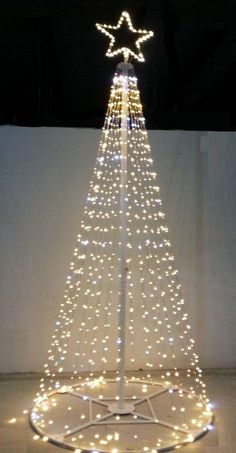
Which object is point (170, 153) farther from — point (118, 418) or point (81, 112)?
point (81, 112)

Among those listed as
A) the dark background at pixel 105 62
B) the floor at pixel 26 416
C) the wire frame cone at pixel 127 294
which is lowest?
the floor at pixel 26 416

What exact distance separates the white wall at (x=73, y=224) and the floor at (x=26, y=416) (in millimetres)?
227

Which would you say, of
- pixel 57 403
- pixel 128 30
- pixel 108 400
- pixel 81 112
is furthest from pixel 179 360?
pixel 81 112

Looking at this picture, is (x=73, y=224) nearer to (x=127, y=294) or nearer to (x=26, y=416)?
(x=127, y=294)

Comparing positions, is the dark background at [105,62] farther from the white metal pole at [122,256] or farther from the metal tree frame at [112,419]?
the metal tree frame at [112,419]

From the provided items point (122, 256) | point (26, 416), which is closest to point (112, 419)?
point (26, 416)

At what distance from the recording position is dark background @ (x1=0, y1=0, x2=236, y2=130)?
13.1 ft

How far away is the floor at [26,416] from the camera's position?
105 inches

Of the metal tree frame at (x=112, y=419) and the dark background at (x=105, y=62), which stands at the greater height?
the dark background at (x=105, y=62)

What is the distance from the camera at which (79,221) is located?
Result: 4.00 metres

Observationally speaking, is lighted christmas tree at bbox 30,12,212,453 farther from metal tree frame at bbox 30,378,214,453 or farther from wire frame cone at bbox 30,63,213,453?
metal tree frame at bbox 30,378,214,453

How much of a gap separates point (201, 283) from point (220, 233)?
470 millimetres

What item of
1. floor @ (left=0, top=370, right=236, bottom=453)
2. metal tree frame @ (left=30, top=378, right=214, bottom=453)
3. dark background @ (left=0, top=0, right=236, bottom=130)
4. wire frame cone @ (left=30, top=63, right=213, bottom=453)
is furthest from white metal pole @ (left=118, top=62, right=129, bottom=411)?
dark background @ (left=0, top=0, right=236, bottom=130)

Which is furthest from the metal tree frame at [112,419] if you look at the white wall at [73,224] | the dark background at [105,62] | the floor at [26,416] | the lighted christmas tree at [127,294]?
the dark background at [105,62]
